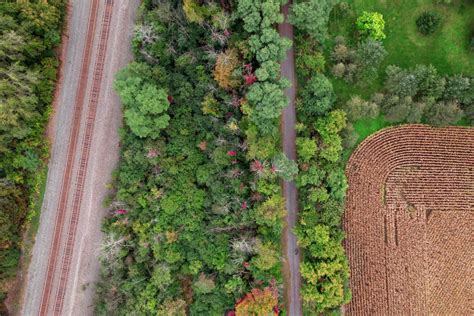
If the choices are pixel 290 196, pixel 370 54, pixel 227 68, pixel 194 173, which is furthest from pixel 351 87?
pixel 194 173

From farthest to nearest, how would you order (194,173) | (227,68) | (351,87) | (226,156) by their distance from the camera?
(351,87) < (194,173) < (226,156) < (227,68)

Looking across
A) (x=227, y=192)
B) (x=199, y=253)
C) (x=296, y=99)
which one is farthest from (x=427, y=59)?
(x=199, y=253)

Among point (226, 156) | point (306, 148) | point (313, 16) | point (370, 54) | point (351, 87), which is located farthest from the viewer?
point (351, 87)

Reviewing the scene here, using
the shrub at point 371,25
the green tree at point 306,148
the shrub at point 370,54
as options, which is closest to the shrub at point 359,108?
the shrub at point 370,54

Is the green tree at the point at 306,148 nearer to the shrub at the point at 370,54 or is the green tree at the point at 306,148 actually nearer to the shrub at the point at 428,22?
the shrub at the point at 370,54

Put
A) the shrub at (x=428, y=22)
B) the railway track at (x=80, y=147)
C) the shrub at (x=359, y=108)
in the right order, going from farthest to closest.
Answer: the railway track at (x=80, y=147), the shrub at (x=428, y=22), the shrub at (x=359, y=108)

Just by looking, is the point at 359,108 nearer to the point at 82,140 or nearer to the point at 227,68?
the point at 227,68

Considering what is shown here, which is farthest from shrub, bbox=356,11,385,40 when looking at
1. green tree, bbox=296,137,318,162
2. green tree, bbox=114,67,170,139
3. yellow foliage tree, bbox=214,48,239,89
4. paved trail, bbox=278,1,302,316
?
green tree, bbox=114,67,170,139
